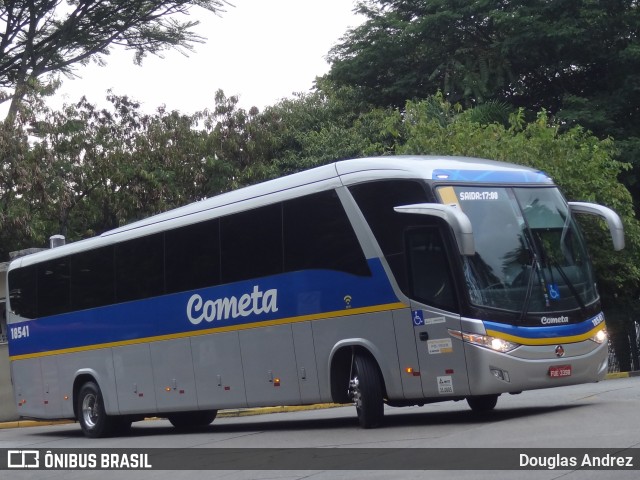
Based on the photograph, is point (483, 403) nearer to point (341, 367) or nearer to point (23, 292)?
point (341, 367)

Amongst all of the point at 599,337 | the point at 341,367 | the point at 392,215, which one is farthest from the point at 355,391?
the point at 599,337

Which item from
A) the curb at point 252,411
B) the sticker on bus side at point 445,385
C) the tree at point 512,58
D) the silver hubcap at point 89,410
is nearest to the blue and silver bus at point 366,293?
the sticker on bus side at point 445,385

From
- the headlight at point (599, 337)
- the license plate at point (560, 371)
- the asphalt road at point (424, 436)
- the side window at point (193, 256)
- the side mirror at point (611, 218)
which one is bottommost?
the asphalt road at point (424, 436)

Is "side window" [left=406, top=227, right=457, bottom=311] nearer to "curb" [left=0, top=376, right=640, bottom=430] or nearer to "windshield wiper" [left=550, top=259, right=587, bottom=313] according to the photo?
"windshield wiper" [left=550, top=259, right=587, bottom=313]

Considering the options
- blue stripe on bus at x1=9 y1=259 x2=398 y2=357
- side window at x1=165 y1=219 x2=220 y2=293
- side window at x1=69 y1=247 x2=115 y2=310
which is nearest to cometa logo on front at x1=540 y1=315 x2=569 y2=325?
blue stripe on bus at x1=9 y1=259 x2=398 y2=357

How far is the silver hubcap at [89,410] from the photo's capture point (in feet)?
65.9

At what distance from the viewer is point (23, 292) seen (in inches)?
868

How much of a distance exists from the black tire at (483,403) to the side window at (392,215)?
8.46ft

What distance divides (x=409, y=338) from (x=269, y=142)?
84.2 feet

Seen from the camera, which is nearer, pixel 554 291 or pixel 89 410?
pixel 554 291

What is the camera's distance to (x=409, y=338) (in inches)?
551

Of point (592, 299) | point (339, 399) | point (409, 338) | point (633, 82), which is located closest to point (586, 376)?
point (592, 299)

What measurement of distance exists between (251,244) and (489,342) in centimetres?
446

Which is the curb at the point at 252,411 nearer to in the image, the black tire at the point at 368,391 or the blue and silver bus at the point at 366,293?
the blue and silver bus at the point at 366,293
